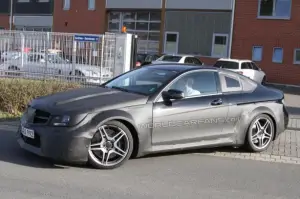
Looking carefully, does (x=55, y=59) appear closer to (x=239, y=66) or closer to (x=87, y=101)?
(x=87, y=101)

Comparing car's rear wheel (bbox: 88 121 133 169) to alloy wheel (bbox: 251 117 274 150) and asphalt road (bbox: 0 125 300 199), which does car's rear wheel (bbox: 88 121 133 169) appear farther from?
alloy wheel (bbox: 251 117 274 150)

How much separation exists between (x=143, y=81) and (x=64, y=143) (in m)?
1.84

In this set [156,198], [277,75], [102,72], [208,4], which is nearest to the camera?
[156,198]

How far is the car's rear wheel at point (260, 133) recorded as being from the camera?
315 inches

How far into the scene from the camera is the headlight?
6.25 meters

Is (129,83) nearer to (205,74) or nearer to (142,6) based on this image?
(205,74)

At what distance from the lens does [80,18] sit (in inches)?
1593

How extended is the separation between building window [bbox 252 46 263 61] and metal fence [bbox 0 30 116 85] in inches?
708

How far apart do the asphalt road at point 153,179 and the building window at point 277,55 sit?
76.5 ft

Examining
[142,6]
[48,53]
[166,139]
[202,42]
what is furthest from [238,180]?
[142,6]

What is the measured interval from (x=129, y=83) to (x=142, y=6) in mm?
28588

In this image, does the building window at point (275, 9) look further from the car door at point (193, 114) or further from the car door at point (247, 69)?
the car door at point (193, 114)

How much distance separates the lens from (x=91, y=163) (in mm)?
6414

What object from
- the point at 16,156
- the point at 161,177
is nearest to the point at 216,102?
the point at 161,177
